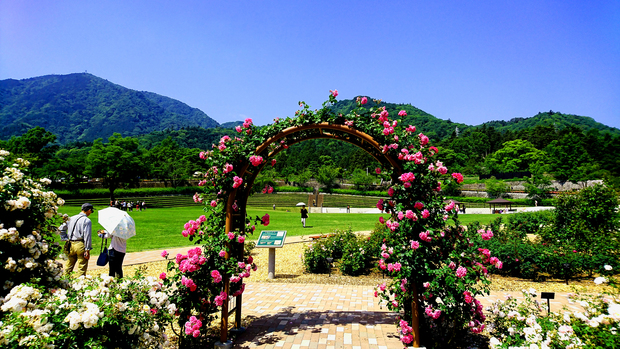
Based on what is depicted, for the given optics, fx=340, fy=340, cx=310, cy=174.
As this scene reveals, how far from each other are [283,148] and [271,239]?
4.16 m

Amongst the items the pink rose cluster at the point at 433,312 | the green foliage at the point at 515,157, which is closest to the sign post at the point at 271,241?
the pink rose cluster at the point at 433,312

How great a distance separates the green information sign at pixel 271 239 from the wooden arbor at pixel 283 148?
337cm

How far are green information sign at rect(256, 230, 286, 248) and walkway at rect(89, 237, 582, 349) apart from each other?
93 centimetres

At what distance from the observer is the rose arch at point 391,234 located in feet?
13.5

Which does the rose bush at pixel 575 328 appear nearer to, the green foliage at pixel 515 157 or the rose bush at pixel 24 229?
the rose bush at pixel 24 229

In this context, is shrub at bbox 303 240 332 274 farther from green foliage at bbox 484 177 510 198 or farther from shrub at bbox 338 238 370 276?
green foliage at bbox 484 177 510 198

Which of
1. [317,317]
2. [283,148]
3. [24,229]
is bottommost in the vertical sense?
[317,317]

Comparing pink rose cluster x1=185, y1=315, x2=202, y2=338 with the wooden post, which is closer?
pink rose cluster x1=185, y1=315, x2=202, y2=338

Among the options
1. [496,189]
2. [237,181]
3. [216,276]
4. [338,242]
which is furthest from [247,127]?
[496,189]

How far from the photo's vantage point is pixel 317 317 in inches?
Result: 221

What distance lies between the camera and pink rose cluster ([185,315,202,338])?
409 centimetres

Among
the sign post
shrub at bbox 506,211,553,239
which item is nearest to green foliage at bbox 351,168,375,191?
shrub at bbox 506,211,553,239

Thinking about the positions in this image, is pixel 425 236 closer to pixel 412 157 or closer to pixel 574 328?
pixel 412 157

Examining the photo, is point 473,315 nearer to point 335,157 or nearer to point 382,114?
point 382,114
